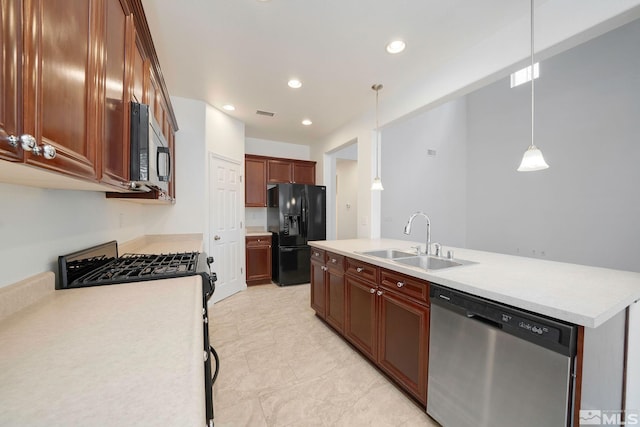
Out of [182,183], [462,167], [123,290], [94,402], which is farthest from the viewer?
[462,167]

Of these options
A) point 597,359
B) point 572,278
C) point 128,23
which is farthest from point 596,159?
point 128,23

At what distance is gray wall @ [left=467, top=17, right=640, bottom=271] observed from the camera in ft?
11.7

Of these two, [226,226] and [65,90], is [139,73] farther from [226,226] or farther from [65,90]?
[226,226]

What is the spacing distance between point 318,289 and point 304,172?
2.63 m

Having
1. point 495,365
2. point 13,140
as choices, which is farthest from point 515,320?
point 13,140

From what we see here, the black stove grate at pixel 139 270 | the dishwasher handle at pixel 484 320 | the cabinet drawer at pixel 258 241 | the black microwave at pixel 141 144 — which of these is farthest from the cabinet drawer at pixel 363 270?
the cabinet drawer at pixel 258 241

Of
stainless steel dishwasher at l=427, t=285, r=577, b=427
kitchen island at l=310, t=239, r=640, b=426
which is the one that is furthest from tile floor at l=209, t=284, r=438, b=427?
stainless steel dishwasher at l=427, t=285, r=577, b=427

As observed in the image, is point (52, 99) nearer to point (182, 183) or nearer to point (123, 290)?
point (123, 290)

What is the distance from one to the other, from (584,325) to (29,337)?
1840mm

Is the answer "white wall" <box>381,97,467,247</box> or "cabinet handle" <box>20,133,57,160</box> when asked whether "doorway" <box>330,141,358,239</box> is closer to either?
"white wall" <box>381,97,467,247</box>

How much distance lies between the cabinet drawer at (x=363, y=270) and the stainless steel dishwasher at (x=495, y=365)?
0.53 meters

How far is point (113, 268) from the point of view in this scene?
4.91 ft

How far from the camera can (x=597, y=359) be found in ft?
3.20

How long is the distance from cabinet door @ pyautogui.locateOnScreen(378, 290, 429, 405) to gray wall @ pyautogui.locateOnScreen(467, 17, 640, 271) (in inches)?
169
